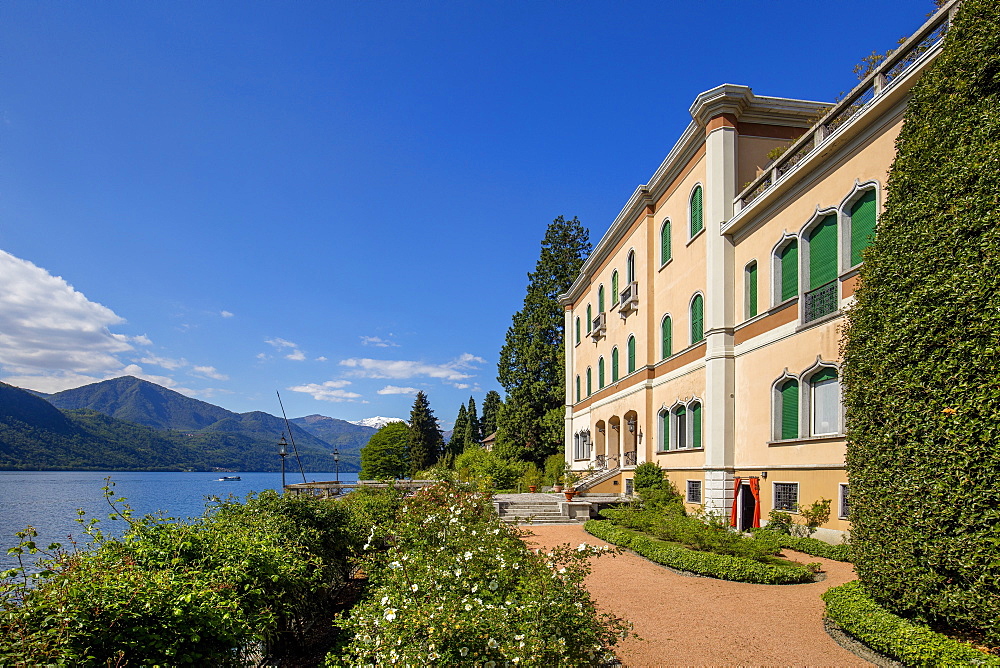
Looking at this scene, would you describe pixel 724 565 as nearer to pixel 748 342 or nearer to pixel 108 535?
pixel 748 342

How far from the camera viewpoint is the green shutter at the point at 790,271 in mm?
15445

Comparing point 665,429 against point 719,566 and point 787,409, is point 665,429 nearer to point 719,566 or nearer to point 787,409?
point 787,409

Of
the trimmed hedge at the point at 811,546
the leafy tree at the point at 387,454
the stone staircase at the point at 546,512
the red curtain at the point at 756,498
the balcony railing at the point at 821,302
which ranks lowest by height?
the leafy tree at the point at 387,454

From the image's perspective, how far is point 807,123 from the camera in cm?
1914

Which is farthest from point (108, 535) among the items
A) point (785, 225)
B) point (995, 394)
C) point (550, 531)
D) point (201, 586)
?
point (785, 225)

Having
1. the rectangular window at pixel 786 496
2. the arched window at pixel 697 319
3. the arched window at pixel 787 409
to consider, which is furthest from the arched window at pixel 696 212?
the rectangular window at pixel 786 496

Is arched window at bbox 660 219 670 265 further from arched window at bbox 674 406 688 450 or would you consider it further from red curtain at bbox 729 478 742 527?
red curtain at bbox 729 478 742 527

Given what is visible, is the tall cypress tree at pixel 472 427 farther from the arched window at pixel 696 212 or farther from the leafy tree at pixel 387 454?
the arched window at pixel 696 212

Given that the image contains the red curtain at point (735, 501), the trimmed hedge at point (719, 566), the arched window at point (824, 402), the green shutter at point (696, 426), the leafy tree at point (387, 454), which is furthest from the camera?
the leafy tree at point (387, 454)

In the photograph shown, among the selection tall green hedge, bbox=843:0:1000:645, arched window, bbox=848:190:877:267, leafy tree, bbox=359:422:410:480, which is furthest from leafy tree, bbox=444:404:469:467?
tall green hedge, bbox=843:0:1000:645

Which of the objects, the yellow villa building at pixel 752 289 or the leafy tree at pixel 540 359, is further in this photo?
the leafy tree at pixel 540 359

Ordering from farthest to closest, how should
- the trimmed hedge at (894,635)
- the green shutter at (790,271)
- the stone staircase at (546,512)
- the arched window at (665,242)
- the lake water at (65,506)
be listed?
the arched window at (665,242)
the stone staircase at (546,512)
the green shutter at (790,271)
the lake water at (65,506)
the trimmed hedge at (894,635)

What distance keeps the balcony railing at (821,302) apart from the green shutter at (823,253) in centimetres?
18

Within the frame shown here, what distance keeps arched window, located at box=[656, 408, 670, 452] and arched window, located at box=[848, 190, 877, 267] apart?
10597 mm
